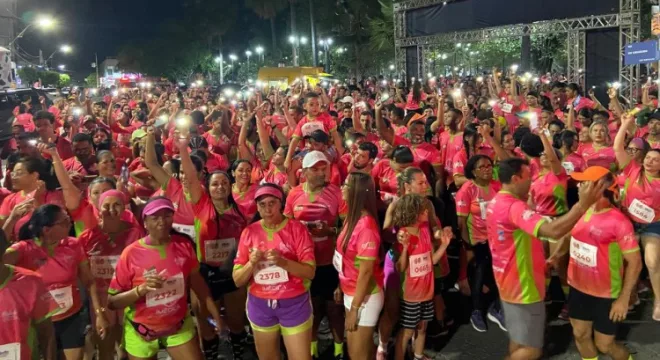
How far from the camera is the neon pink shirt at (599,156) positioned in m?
6.57

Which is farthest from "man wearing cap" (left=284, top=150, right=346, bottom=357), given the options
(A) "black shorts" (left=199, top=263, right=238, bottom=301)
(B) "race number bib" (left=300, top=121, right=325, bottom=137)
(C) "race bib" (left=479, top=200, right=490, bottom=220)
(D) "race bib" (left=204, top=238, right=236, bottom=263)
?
(B) "race number bib" (left=300, top=121, right=325, bottom=137)

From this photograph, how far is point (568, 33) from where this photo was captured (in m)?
16.7

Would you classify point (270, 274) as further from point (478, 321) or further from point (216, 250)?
point (478, 321)

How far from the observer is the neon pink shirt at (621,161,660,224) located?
5.34 metres

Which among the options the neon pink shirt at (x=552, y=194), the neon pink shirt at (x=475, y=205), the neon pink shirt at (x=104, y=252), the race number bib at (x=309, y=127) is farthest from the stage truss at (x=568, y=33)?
the neon pink shirt at (x=104, y=252)

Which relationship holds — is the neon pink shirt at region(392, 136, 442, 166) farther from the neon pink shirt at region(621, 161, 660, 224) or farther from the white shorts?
the white shorts

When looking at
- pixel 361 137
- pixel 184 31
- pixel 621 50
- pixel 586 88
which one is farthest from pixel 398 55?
pixel 184 31

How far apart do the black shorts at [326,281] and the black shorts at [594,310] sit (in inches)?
74.2

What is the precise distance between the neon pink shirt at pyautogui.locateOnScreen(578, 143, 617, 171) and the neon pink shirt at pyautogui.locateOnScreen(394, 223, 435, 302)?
296 cm

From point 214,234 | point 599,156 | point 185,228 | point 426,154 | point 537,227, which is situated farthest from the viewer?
point 426,154

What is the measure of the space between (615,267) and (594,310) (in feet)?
1.14

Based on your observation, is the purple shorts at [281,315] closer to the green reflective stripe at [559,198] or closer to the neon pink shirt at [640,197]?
the green reflective stripe at [559,198]

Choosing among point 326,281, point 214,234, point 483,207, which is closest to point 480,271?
point 483,207

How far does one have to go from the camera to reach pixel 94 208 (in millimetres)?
4871
